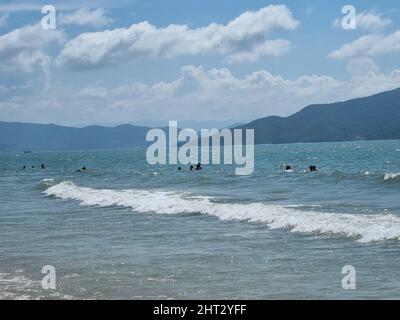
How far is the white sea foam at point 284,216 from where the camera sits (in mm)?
19750

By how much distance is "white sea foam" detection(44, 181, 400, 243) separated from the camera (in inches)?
778

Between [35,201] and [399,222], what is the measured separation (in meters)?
25.6

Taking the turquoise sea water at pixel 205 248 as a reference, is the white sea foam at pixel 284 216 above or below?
above

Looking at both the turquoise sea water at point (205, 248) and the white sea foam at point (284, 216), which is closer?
the turquoise sea water at point (205, 248)

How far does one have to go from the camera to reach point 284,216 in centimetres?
2445

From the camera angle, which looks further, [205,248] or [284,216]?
[284,216]

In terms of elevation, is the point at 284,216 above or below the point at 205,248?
above

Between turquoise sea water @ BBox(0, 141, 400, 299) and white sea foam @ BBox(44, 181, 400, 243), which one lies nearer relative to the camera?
turquoise sea water @ BBox(0, 141, 400, 299)

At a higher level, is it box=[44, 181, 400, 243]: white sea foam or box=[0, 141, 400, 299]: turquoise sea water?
box=[44, 181, 400, 243]: white sea foam
